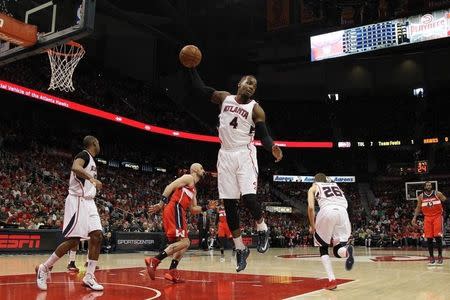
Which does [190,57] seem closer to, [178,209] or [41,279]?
[178,209]

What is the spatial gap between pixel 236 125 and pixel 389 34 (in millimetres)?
18724

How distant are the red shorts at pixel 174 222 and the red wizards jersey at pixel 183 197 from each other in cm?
6

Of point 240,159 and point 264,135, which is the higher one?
point 264,135

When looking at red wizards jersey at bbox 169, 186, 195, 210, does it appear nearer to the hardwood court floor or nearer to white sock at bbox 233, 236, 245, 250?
the hardwood court floor

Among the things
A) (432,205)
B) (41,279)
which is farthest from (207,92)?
(432,205)

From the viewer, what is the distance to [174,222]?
7.06 meters

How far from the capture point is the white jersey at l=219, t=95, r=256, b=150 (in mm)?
4828

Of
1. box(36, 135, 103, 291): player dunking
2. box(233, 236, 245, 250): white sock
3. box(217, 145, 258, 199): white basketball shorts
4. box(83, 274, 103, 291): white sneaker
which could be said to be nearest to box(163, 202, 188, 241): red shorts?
box(36, 135, 103, 291): player dunking

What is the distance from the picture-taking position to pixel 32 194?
1778 centimetres

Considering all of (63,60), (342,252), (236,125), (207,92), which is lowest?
(342,252)

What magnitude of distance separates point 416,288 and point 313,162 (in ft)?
100

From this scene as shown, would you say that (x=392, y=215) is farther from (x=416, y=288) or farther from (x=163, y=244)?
(x=416, y=288)

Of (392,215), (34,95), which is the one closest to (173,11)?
(34,95)

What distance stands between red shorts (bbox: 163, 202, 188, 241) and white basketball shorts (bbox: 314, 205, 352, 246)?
1982 mm
